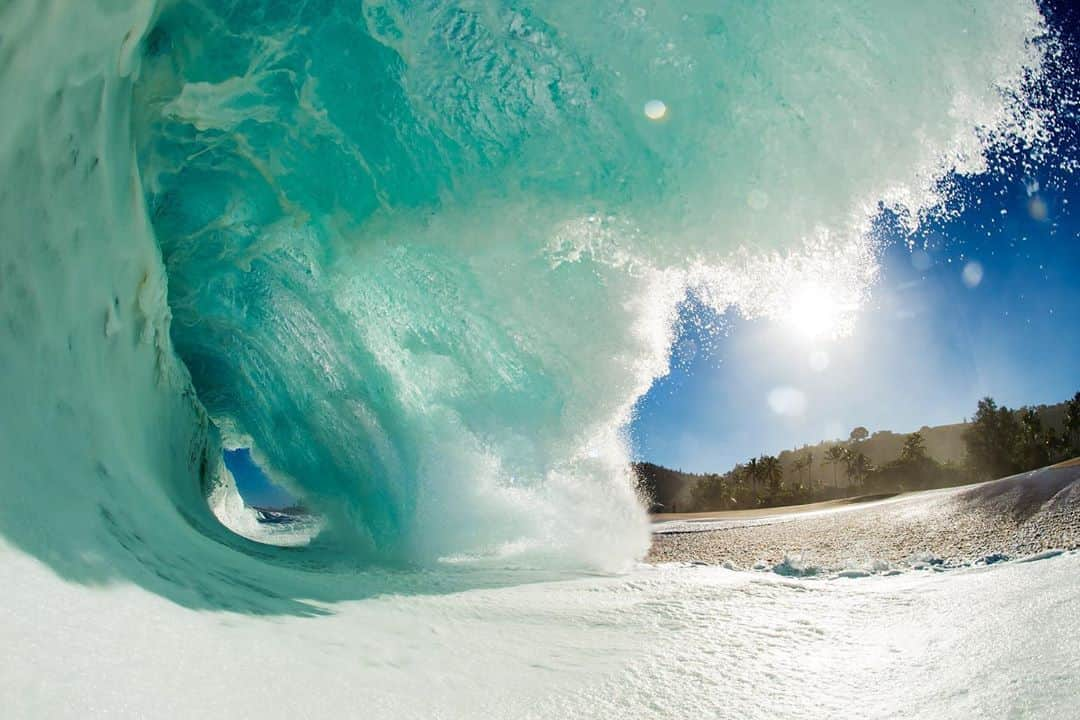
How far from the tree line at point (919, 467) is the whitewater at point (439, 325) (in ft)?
89.2

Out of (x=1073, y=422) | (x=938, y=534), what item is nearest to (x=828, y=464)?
(x=1073, y=422)

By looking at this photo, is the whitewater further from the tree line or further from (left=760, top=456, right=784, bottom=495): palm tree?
(left=760, top=456, right=784, bottom=495): palm tree

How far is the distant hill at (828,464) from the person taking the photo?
7173 cm

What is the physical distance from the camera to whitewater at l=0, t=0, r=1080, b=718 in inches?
103

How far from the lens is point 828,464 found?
79.6m

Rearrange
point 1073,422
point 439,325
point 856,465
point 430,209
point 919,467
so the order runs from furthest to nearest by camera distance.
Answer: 1. point 856,465
2. point 919,467
3. point 1073,422
4. point 439,325
5. point 430,209

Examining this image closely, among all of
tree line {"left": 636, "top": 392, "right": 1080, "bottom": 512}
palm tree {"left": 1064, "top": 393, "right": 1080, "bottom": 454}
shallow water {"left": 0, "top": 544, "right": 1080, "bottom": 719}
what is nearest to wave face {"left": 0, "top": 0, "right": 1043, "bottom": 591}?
shallow water {"left": 0, "top": 544, "right": 1080, "bottom": 719}

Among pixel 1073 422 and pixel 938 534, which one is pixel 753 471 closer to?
pixel 1073 422

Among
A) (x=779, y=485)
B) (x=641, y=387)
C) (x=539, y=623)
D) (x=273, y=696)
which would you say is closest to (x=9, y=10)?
(x=273, y=696)

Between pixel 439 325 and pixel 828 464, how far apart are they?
81840 mm

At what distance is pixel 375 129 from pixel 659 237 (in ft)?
11.7

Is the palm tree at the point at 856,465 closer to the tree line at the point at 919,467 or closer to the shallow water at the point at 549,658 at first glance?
the tree line at the point at 919,467

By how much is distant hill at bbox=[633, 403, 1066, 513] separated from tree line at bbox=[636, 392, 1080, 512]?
1.99ft

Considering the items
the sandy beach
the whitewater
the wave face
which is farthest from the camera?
the sandy beach
